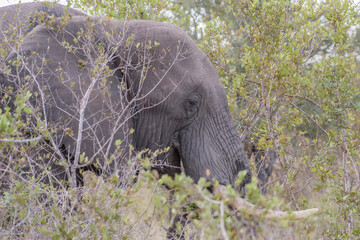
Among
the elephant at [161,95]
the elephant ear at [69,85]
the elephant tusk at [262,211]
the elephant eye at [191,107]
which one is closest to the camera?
the elephant tusk at [262,211]

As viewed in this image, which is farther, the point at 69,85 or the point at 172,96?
the point at 172,96

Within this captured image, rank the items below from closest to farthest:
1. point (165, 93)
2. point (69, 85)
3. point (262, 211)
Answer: point (262, 211) < point (69, 85) < point (165, 93)

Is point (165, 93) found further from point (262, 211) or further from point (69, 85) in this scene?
point (262, 211)

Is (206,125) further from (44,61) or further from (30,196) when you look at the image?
(30,196)

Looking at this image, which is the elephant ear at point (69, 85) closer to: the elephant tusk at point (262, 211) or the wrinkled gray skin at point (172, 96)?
the wrinkled gray skin at point (172, 96)

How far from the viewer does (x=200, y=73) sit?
16.2 ft

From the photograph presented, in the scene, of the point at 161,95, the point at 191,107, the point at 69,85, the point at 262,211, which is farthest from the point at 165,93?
the point at 262,211

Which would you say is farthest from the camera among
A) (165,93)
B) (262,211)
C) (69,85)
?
(165,93)

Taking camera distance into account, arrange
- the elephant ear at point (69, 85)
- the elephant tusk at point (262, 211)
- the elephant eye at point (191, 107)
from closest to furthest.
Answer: the elephant tusk at point (262, 211)
the elephant ear at point (69, 85)
the elephant eye at point (191, 107)

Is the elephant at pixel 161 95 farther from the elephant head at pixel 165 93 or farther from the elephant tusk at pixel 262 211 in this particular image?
the elephant tusk at pixel 262 211

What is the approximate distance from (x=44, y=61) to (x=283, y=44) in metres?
2.36

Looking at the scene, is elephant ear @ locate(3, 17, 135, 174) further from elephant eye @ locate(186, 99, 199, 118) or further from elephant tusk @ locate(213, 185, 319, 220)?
elephant tusk @ locate(213, 185, 319, 220)

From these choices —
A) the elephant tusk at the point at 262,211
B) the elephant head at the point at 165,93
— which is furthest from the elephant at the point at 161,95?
the elephant tusk at the point at 262,211

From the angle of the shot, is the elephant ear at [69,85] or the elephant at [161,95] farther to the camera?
the elephant at [161,95]
